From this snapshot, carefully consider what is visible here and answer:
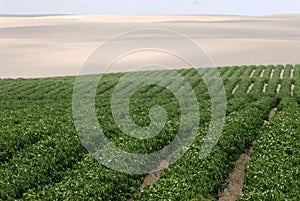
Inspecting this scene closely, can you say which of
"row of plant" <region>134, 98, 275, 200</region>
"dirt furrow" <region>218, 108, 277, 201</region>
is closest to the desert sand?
"row of plant" <region>134, 98, 275, 200</region>

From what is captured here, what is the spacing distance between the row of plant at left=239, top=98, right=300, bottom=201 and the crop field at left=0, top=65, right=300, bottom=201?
39mm

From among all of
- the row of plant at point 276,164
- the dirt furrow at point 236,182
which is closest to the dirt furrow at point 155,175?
the dirt furrow at point 236,182

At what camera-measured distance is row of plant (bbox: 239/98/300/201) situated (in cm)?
1798

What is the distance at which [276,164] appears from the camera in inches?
826

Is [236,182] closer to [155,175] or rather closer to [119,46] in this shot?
[155,175]

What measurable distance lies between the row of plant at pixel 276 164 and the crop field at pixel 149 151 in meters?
0.04

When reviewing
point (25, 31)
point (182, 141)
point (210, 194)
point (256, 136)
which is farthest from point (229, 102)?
point (25, 31)

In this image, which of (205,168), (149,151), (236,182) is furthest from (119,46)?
(205,168)

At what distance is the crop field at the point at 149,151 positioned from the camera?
1852 cm

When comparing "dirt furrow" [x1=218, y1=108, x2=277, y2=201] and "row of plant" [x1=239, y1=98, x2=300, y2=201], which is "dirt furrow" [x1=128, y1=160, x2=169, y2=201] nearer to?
"dirt furrow" [x1=218, y1=108, x2=277, y2=201]

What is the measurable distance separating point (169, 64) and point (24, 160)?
6414 cm

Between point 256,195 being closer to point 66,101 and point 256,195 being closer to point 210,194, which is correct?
point 210,194

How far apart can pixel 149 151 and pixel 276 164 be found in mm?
6391

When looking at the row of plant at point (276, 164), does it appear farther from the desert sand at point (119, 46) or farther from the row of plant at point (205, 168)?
the desert sand at point (119, 46)
